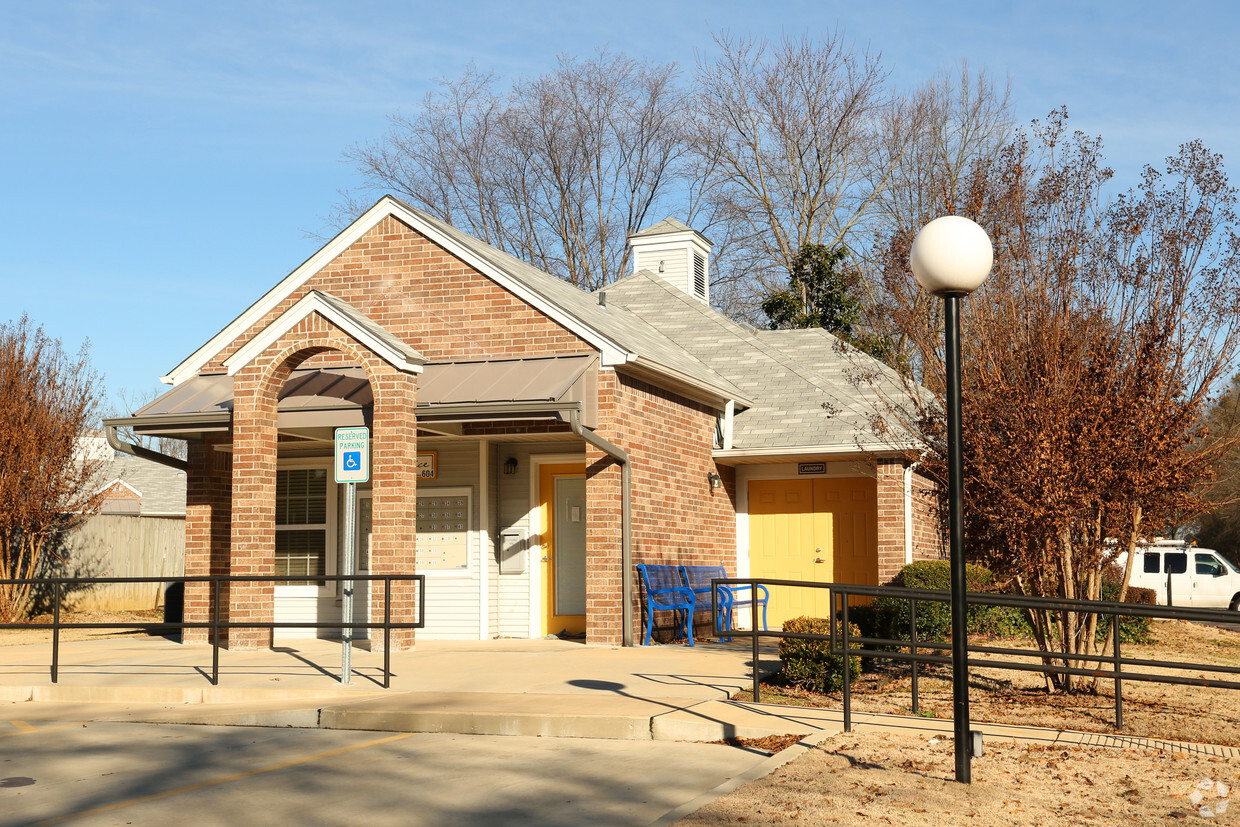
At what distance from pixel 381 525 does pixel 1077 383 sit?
25.4 ft

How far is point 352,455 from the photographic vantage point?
35.3ft

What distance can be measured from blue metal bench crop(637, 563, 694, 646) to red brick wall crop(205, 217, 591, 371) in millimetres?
3083

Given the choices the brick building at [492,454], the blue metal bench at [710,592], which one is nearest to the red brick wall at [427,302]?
the brick building at [492,454]

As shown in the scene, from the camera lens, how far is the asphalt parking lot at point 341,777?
20.8 ft

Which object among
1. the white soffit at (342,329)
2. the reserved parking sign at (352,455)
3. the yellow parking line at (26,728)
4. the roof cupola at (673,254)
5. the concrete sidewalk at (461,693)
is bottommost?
the yellow parking line at (26,728)

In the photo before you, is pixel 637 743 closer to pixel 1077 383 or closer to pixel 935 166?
pixel 1077 383

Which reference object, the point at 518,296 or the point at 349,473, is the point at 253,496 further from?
the point at 518,296

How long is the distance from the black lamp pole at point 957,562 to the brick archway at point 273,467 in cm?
809

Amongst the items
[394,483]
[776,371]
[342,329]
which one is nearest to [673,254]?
[776,371]

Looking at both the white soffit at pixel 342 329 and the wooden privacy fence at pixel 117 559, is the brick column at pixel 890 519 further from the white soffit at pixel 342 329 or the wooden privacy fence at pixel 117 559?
the wooden privacy fence at pixel 117 559

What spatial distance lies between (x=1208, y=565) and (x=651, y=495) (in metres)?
16.8

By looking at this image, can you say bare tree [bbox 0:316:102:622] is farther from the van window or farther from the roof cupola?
the van window

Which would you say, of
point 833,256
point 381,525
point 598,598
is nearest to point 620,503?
point 598,598

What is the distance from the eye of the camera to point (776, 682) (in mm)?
11008
